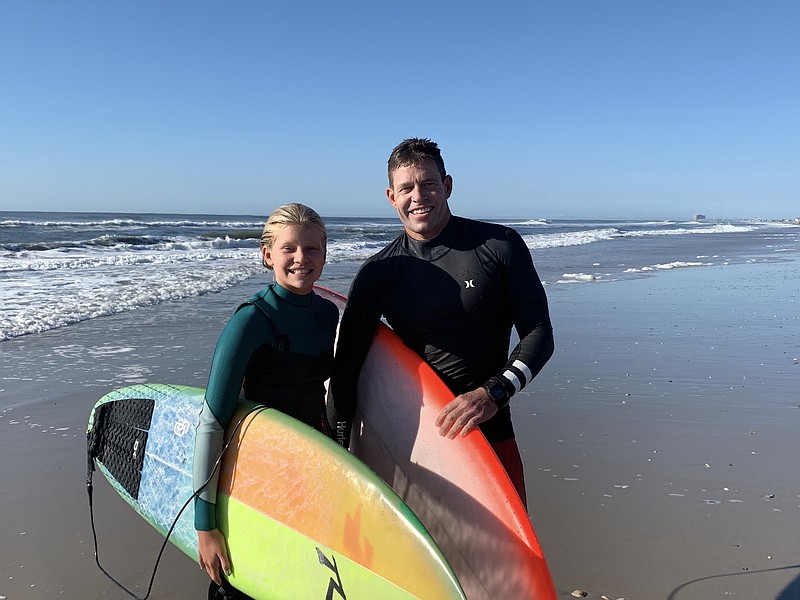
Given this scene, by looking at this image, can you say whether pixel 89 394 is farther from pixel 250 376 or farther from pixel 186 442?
pixel 250 376

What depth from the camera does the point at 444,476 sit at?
2316 millimetres

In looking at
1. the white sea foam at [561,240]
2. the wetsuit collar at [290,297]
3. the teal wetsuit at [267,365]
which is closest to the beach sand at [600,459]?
the teal wetsuit at [267,365]

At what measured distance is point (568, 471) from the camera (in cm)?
382

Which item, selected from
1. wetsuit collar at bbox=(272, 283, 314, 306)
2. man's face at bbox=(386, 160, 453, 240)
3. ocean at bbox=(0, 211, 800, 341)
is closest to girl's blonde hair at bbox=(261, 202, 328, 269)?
wetsuit collar at bbox=(272, 283, 314, 306)

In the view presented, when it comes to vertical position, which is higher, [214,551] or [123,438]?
[123,438]

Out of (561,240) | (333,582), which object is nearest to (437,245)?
(333,582)

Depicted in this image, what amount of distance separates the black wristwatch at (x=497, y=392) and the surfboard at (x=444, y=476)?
174 millimetres

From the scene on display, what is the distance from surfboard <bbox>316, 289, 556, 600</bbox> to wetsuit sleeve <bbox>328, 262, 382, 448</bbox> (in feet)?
0.26

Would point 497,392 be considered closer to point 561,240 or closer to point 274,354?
point 274,354

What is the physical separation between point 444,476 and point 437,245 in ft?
2.64

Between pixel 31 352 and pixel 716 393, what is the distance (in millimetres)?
6260

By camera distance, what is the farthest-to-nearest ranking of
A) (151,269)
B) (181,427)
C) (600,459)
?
(151,269) → (600,459) → (181,427)

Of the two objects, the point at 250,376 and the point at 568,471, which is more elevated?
the point at 250,376

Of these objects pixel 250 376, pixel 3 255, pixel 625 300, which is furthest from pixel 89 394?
pixel 3 255
